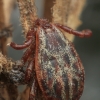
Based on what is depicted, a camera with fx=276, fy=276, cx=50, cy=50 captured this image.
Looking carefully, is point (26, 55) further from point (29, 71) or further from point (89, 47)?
point (89, 47)

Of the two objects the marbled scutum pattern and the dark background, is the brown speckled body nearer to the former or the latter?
the marbled scutum pattern

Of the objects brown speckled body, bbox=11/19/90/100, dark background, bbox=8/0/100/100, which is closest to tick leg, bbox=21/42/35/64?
brown speckled body, bbox=11/19/90/100

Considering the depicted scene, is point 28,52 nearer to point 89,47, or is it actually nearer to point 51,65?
point 51,65

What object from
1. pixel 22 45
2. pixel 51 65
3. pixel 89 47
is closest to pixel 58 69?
pixel 51 65

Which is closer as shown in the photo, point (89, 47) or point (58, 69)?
point (58, 69)

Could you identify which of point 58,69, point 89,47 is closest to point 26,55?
point 58,69

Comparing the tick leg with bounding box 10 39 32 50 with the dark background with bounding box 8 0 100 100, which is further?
the dark background with bounding box 8 0 100 100

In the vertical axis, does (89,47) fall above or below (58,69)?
below
